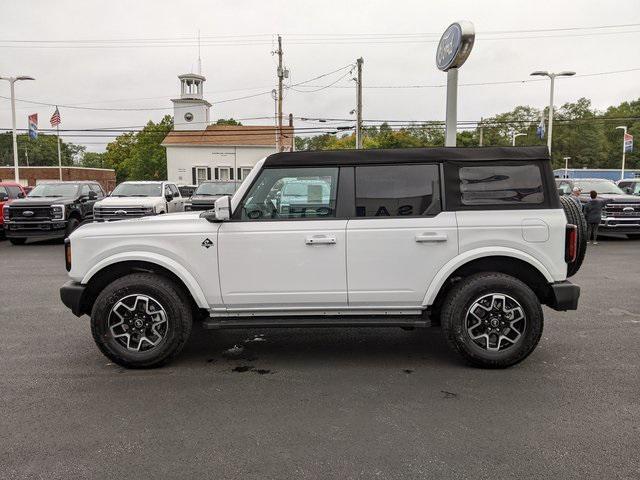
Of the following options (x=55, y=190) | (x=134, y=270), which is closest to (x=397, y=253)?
(x=134, y=270)

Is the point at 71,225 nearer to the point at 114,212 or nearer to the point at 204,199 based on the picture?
the point at 114,212

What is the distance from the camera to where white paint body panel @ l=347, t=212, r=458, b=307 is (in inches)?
179

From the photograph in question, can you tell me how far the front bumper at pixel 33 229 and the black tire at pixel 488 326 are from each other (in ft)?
44.2

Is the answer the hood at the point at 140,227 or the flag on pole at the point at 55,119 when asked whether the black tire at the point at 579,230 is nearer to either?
the hood at the point at 140,227

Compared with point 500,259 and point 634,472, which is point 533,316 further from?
point 634,472

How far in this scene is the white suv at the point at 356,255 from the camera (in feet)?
14.9

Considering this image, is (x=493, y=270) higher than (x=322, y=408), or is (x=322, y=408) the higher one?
(x=493, y=270)

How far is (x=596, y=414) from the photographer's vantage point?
3734mm

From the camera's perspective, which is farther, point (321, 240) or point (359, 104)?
point (359, 104)

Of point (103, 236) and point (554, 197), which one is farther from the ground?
point (554, 197)

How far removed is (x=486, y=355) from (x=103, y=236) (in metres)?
3.57

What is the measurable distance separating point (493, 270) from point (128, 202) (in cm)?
1282

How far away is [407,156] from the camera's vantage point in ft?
15.5

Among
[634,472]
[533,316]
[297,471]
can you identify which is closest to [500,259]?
[533,316]
